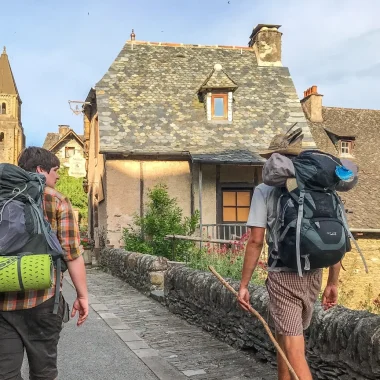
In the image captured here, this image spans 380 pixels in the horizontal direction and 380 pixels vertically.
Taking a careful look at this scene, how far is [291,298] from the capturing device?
3383 mm

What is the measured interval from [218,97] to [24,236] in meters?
15.8

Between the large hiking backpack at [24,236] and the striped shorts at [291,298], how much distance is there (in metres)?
1.27

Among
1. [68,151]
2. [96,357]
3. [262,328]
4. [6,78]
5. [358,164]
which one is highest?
[6,78]

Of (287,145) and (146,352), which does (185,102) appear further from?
(287,145)

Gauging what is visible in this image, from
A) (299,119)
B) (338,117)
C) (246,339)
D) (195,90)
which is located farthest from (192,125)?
(246,339)

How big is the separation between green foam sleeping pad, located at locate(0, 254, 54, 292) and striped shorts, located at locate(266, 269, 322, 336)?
1338 mm

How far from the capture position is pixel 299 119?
18.5 meters

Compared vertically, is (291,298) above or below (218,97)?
below

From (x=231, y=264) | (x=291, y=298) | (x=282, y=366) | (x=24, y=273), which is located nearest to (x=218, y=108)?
(x=231, y=264)

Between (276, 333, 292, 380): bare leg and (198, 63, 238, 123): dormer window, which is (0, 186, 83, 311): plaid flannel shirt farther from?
(198, 63, 238, 123): dormer window

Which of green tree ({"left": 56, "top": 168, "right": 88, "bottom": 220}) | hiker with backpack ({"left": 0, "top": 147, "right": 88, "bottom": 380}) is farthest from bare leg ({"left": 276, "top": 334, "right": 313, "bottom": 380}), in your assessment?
green tree ({"left": 56, "top": 168, "right": 88, "bottom": 220})

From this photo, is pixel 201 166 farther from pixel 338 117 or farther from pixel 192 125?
pixel 338 117

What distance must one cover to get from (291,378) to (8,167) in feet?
6.45

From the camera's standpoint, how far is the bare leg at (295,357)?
10.7ft
